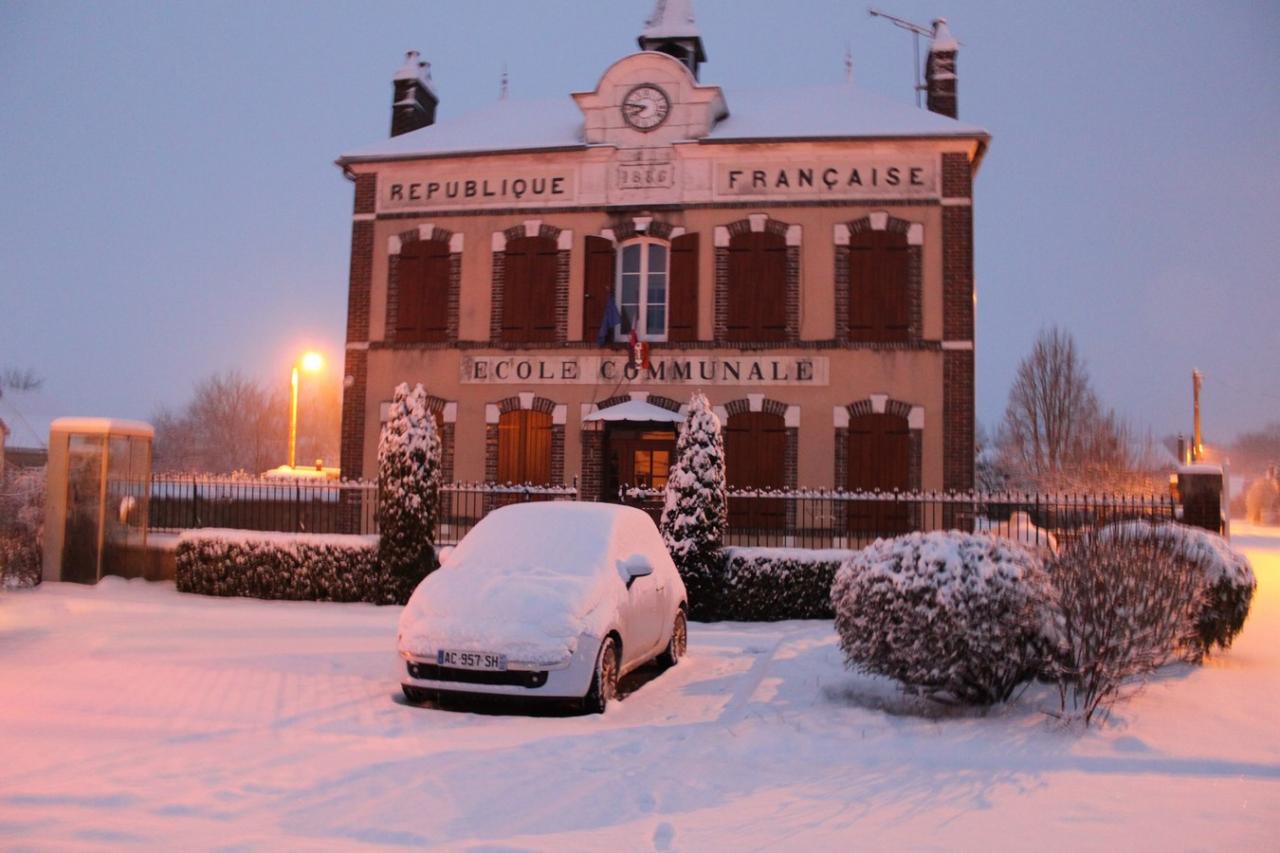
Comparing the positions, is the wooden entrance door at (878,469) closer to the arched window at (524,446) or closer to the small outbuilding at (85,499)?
the arched window at (524,446)

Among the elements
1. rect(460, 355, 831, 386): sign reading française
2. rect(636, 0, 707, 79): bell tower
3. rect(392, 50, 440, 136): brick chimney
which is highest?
rect(636, 0, 707, 79): bell tower

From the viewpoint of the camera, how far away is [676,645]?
34.6 ft

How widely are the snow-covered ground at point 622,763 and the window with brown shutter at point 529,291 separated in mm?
11117

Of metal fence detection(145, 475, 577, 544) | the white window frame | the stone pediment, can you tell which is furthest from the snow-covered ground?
the stone pediment

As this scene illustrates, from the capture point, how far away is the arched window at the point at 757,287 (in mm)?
19688

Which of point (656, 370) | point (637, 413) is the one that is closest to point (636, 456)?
point (637, 413)

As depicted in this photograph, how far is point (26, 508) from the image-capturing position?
15.5 meters

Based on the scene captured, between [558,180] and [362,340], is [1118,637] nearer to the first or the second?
[558,180]

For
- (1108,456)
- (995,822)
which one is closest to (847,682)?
(995,822)

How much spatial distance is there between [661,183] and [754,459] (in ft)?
18.3

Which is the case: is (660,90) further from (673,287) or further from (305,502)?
(305,502)

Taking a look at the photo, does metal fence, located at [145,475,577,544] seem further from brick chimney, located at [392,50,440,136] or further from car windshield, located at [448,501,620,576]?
brick chimney, located at [392,50,440,136]

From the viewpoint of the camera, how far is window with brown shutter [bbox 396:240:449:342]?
21094 millimetres

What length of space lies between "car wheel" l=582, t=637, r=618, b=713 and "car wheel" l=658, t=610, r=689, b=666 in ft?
6.34
